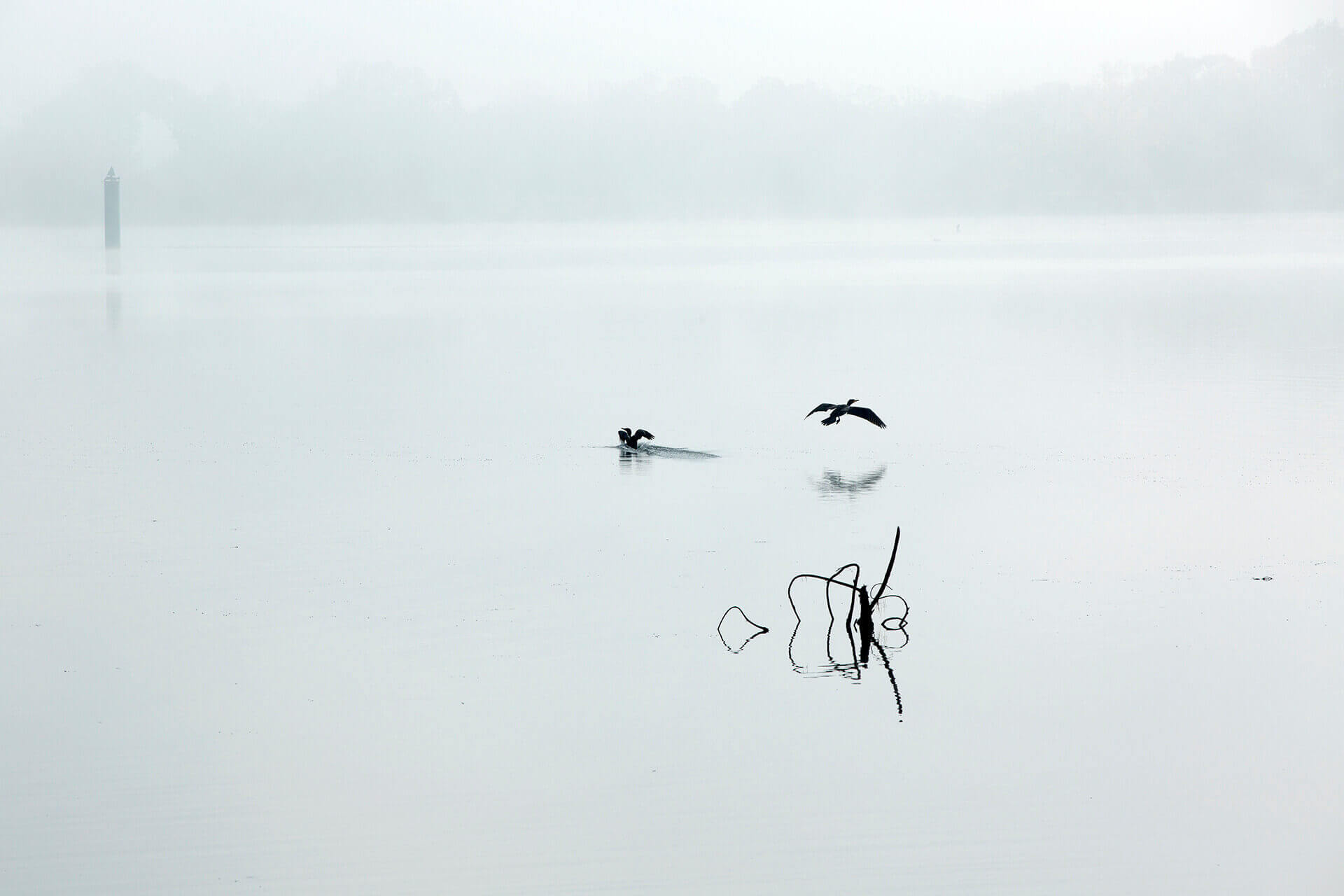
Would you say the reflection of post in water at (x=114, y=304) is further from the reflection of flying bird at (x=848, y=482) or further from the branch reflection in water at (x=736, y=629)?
the branch reflection in water at (x=736, y=629)

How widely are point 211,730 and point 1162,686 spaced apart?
14.3ft

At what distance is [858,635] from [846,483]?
17.6ft

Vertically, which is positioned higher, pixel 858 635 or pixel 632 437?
pixel 632 437

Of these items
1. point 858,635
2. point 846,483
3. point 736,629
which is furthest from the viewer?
point 846,483

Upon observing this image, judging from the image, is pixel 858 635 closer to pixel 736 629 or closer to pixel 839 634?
pixel 839 634

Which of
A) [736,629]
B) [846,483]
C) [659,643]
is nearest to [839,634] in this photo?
[736,629]

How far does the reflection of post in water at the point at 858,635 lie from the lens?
312 inches

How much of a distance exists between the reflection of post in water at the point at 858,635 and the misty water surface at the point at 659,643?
89mm

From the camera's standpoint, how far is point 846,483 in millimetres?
13820

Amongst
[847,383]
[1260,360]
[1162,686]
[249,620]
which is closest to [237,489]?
[249,620]

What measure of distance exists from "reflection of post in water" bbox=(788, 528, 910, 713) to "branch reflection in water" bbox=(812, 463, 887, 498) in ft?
12.8

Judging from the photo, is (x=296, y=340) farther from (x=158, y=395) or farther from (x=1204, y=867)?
(x=1204, y=867)

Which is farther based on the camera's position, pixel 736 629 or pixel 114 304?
pixel 114 304

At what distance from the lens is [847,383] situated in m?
24.0
